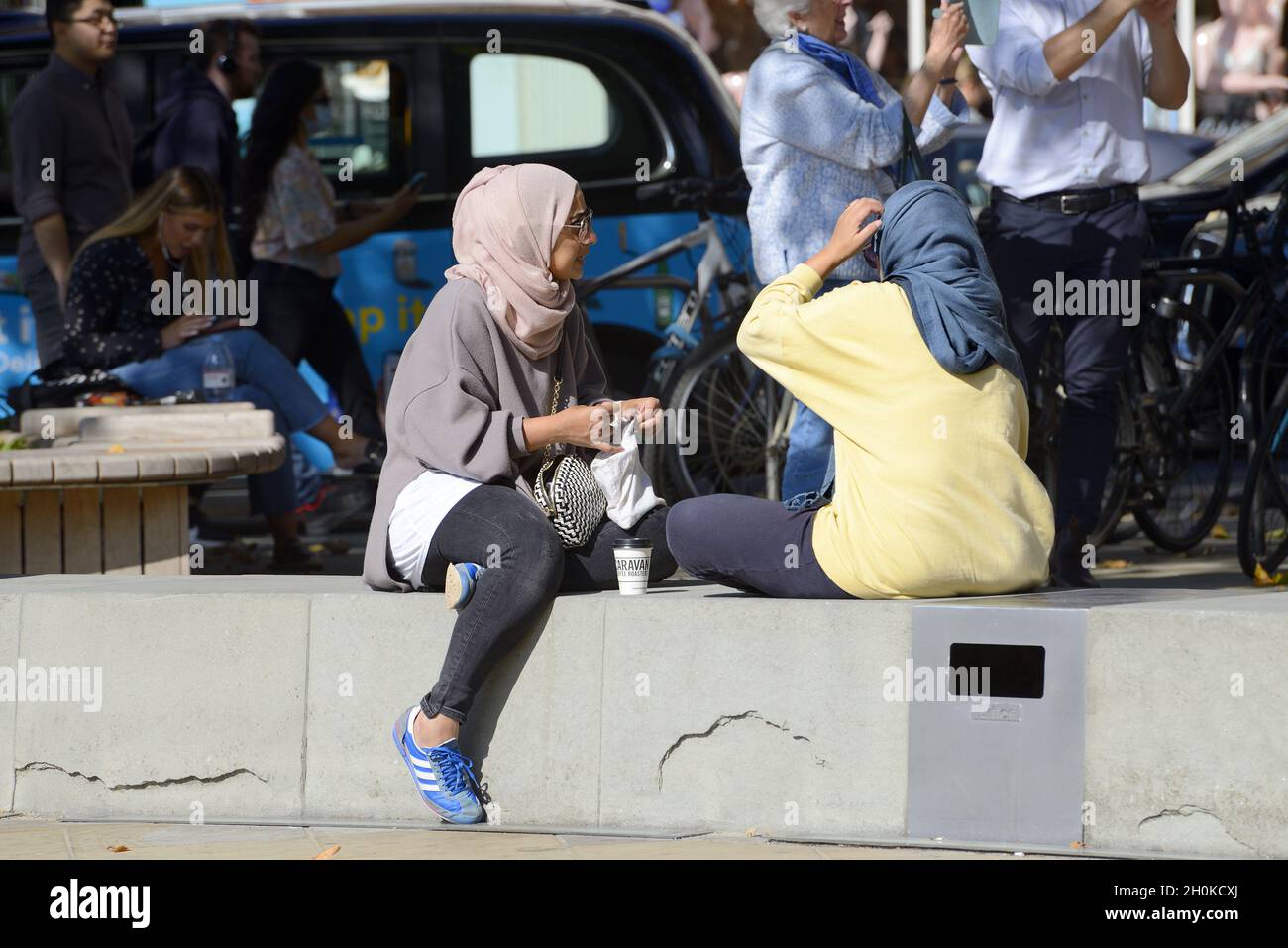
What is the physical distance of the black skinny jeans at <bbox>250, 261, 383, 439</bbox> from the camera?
809 centimetres

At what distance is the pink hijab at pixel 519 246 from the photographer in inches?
180

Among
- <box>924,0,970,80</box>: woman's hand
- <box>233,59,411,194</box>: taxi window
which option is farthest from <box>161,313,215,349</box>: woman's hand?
<box>924,0,970,80</box>: woman's hand

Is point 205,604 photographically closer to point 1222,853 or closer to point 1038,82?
point 1222,853

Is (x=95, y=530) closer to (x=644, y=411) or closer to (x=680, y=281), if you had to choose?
(x=644, y=411)

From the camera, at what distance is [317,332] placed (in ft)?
26.8

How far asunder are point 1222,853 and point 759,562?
118 cm

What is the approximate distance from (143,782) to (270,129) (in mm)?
4208

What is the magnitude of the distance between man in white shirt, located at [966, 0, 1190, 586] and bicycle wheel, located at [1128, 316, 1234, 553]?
1277mm

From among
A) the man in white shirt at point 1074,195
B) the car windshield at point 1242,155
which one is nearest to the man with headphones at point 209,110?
the man in white shirt at point 1074,195

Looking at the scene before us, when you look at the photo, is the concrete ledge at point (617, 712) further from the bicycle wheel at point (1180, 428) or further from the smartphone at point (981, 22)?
the bicycle wheel at point (1180, 428)

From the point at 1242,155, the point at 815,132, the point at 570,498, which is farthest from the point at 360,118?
the point at 1242,155

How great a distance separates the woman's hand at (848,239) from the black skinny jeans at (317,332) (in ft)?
13.3

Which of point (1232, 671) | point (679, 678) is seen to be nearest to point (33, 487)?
point (679, 678)

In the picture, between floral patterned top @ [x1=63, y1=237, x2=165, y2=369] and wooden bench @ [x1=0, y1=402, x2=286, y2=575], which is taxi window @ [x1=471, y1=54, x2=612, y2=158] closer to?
floral patterned top @ [x1=63, y1=237, x2=165, y2=369]
